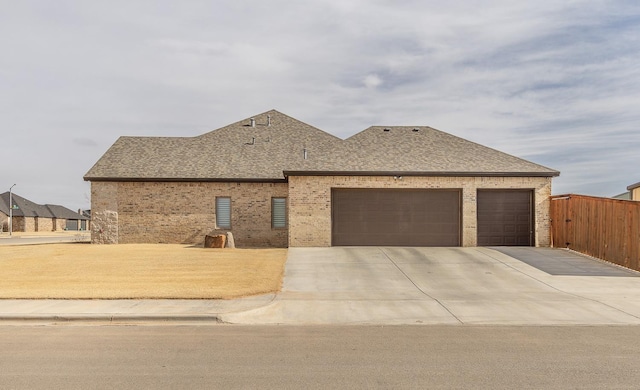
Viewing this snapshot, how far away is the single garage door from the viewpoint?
897 inches

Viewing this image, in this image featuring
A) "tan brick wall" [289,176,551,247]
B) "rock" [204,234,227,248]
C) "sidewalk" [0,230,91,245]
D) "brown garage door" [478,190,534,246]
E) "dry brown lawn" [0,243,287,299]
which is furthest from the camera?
"sidewalk" [0,230,91,245]

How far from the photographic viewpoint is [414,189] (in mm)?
22844

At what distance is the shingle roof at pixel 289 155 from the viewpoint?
23.2 meters

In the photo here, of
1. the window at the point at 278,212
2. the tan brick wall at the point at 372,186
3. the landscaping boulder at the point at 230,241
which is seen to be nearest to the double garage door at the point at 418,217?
the tan brick wall at the point at 372,186

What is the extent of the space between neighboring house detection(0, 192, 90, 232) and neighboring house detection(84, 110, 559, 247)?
55859 mm

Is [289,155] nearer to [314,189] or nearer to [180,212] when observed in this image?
[314,189]

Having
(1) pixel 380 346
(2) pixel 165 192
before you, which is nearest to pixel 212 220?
(2) pixel 165 192

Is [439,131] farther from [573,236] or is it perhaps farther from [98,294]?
[98,294]

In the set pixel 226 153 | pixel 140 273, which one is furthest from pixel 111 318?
pixel 226 153

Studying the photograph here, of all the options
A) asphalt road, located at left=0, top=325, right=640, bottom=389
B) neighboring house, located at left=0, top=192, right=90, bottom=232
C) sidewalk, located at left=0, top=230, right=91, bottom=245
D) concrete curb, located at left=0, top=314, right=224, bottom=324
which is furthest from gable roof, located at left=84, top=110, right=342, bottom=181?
neighboring house, located at left=0, top=192, right=90, bottom=232

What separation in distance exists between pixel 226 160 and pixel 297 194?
21.1ft

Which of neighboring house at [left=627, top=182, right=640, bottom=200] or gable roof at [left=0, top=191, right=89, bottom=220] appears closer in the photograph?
neighboring house at [left=627, top=182, right=640, bottom=200]

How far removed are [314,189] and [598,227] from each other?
11.7m

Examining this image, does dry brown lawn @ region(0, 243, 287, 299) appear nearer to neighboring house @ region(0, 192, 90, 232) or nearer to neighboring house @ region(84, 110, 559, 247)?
neighboring house @ region(84, 110, 559, 247)
